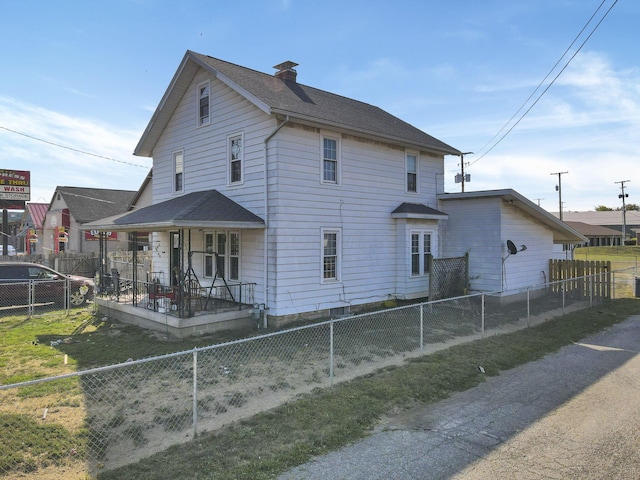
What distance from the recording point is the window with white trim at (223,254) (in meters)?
13.6

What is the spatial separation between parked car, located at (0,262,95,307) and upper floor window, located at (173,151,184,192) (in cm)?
502

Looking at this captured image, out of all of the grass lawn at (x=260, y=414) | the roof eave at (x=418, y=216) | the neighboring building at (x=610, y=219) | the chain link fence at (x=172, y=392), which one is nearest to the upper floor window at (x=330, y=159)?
the roof eave at (x=418, y=216)

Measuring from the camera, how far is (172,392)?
7273 millimetres

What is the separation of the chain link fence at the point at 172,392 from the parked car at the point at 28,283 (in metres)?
8.82

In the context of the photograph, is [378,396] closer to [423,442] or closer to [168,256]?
[423,442]

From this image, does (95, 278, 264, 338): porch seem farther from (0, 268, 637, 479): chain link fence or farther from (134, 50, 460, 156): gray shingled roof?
(134, 50, 460, 156): gray shingled roof

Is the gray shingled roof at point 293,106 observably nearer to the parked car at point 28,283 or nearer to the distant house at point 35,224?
the parked car at point 28,283

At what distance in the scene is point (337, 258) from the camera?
13586 millimetres

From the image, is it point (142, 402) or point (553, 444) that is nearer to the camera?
point (553, 444)

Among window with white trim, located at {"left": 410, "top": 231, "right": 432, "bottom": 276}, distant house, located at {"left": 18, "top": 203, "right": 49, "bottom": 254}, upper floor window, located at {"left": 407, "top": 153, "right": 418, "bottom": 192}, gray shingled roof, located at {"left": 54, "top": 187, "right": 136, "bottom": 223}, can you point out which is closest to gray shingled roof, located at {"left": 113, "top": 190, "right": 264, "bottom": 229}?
window with white trim, located at {"left": 410, "top": 231, "right": 432, "bottom": 276}

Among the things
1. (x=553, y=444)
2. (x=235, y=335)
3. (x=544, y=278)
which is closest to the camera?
(x=553, y=444)

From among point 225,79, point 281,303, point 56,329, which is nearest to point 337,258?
point 281,303

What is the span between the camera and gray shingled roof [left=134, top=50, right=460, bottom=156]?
1237cm

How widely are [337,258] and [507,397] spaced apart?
730 cm
